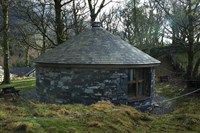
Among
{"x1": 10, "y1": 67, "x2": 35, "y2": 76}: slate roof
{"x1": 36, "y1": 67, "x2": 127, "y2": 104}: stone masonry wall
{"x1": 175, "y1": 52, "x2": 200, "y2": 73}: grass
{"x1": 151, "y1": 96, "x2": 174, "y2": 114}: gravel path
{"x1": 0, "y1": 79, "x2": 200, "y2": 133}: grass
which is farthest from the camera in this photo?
{"x1": 10, "y1": 67, "x2": 35, "y2": 76}: slate roof

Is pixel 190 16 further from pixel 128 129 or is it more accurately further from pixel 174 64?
pixel 128 129

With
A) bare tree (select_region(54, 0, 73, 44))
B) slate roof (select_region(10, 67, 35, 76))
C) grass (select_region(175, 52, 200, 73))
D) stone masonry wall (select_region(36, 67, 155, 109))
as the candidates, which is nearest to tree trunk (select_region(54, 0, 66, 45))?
bare tree (select_region(54, 0, 73, 44))

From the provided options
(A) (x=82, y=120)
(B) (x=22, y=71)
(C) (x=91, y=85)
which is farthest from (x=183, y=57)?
(B) (x=22, y=71)

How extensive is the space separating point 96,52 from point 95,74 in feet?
4.50

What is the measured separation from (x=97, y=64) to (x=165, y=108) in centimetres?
415

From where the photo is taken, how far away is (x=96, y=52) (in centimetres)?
1264

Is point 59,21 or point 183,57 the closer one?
point 59,21

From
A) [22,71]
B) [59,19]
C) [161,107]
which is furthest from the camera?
[22,71]

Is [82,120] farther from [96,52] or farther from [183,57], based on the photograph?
[183,57]

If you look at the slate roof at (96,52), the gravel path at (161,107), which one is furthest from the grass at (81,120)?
the gravel path at (161,107)

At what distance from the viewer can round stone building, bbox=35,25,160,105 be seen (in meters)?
11.7

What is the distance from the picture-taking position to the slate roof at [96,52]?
471 inches

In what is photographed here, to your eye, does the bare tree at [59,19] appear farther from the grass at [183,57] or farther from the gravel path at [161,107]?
the grass at [183,57]

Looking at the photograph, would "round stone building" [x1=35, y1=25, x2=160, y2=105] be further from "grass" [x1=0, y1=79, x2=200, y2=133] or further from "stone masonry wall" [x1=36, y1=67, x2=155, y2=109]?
"grass" [x1=0, y1=79, x2=200, y2=133]
